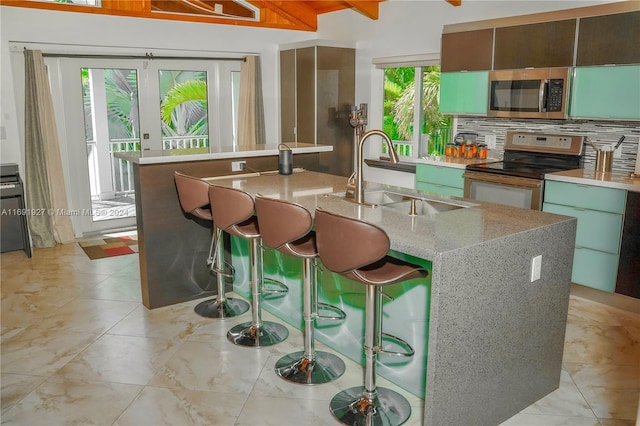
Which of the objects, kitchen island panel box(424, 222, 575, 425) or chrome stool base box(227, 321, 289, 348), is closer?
kitchen island panel box(424, 222, 575, 425)

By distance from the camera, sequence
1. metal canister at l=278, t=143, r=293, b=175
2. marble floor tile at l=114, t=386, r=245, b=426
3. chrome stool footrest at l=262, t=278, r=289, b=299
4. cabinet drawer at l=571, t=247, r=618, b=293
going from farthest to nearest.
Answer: metal canister at l=278, t=143, r=293, b=175 → cabinet drawer at l=571, t=247, r=618, b=293 → chrome stool footrest at l=262, t=278, r=289, b=299 → marble floor tile at l=114, t=386, r=245, b=426

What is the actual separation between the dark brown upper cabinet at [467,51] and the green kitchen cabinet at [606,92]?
0.85 m

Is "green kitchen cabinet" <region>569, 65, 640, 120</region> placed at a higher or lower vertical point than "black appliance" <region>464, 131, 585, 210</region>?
higher

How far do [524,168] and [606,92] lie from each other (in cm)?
88

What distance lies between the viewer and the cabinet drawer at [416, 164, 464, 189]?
504 centimetres

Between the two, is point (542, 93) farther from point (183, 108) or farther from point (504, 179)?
point (183, 108)

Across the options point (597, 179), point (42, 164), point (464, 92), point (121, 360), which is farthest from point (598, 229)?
point (42, 164)

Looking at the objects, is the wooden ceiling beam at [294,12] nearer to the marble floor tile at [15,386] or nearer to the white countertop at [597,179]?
the white countertop at [597,179]

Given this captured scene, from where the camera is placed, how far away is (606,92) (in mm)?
4113

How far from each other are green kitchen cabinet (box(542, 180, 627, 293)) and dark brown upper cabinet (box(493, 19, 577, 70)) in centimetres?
100

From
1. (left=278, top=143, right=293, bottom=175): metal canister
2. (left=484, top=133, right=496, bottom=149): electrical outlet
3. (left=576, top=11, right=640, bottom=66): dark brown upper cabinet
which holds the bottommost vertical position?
(left=278, top=143, right=293, bottom=175): metal canister

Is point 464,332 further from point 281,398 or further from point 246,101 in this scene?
point 246,101

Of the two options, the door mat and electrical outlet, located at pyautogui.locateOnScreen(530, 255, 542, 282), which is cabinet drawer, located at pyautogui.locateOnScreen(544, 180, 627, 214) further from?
the door mat

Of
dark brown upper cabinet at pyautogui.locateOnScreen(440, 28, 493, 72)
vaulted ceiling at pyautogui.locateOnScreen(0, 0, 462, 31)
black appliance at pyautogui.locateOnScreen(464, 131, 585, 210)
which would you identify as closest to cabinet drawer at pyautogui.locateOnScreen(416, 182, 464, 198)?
black appliance at pyautogui.locateOnScreen(464, 131, 585, 210)
